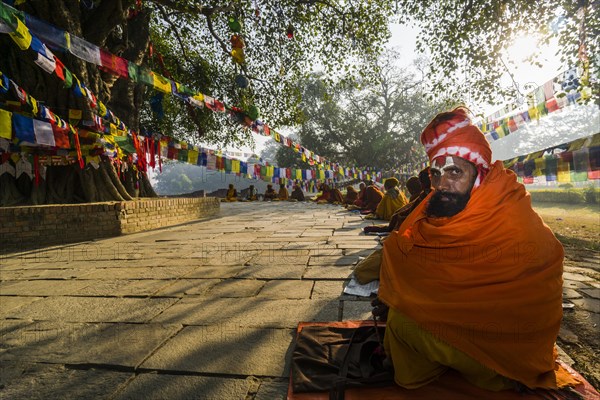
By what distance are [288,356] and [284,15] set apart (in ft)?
37.6

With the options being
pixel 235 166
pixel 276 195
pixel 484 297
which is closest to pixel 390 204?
pixel 484 297

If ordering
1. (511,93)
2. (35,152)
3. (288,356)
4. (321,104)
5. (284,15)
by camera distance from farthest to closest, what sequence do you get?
(321,104)
(284,15)
(511,93)
(35,152)
(288,356)

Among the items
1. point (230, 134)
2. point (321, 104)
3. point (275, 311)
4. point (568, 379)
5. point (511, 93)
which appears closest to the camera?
point (568, 379)

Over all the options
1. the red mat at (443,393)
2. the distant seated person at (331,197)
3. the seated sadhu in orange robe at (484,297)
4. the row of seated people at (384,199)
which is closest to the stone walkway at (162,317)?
the red mat at (443,393)

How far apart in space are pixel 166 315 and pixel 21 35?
171 inches

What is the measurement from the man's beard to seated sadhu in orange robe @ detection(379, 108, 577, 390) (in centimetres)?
5

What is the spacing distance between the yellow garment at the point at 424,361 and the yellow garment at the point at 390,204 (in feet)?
22.7

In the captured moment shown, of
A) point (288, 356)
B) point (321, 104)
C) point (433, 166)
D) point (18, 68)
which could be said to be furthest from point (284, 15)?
point (321, 104)

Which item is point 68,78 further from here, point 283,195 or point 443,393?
point 283,195

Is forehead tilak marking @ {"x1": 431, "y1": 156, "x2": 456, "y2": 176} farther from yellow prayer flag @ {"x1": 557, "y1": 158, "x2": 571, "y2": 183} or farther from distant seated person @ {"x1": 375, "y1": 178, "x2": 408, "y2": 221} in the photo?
yellow prayer flag @ {"x1": 557, "y1": 158, "x2": 571, "y2": 183}

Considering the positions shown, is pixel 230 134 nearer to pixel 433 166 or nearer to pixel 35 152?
pixel 35 152

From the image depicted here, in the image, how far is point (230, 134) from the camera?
725 inches

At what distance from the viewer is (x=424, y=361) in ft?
5.39

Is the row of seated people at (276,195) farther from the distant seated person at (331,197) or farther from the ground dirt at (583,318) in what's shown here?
the ground dirt at (583,318)
